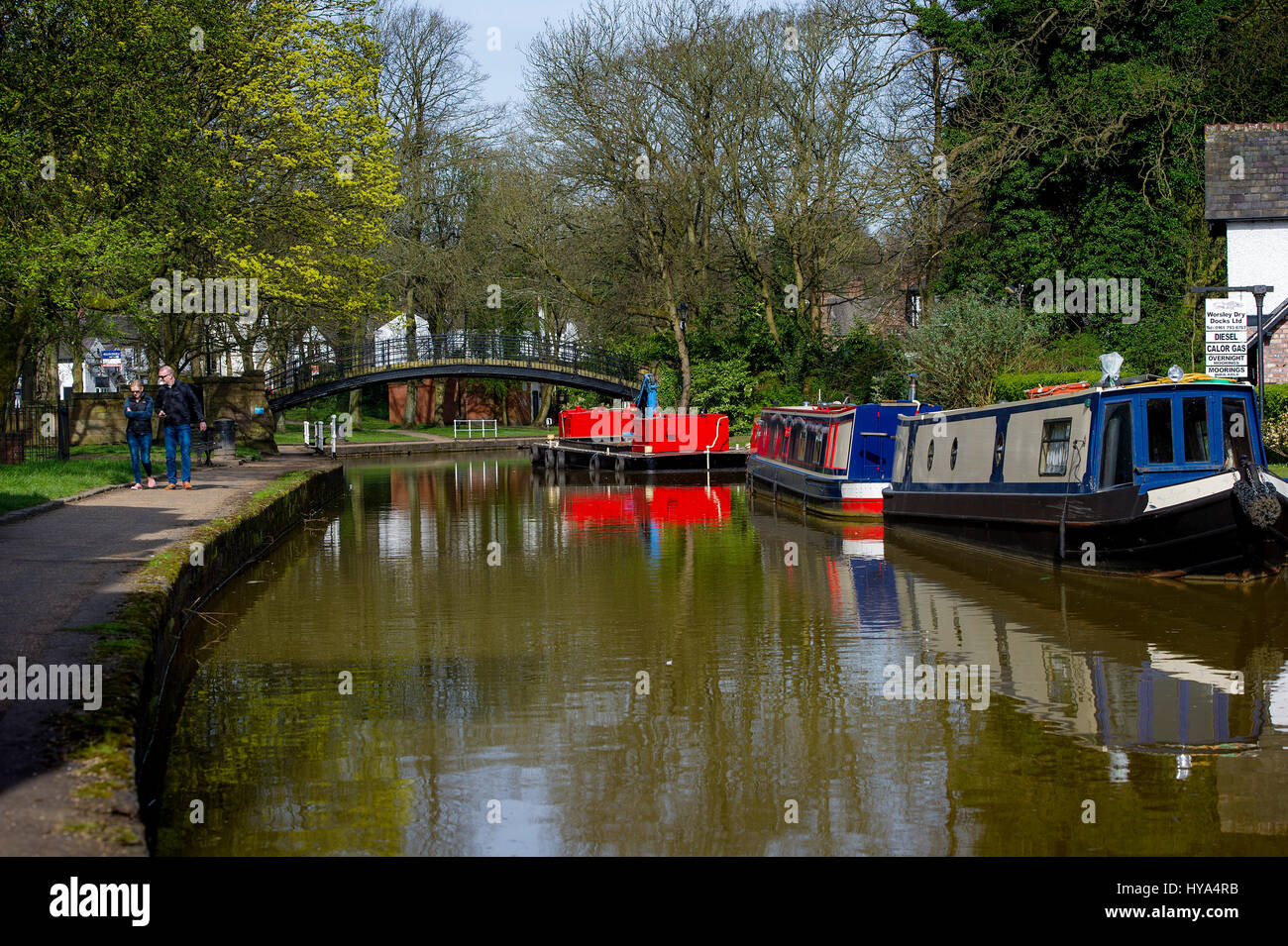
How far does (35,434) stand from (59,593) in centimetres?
1728

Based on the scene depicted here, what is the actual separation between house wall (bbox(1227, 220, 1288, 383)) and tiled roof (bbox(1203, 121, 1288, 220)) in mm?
217

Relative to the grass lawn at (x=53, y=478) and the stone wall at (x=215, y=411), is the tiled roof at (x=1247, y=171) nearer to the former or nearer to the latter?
the stone wall at (x=215, y=411)

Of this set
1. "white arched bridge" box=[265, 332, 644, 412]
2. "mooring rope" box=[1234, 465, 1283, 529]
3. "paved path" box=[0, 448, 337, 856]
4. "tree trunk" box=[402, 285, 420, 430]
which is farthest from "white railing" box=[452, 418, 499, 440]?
"mooring rope" box=[1234, 465, 1283, 529]

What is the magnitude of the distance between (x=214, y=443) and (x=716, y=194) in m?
14.8

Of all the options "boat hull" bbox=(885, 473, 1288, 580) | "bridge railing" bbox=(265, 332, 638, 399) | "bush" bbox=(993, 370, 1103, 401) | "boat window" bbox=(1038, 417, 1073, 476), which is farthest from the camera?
"bridge railing" bbox=(265, 332, 638, 399)

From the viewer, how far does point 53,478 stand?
58.3 feet

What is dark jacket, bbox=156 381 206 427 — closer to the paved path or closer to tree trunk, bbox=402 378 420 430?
the paved path

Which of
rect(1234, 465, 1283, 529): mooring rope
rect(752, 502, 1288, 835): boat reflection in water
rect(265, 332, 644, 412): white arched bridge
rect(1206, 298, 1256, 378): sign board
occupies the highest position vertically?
rect(265, 332, 644, 412): white arched bridge

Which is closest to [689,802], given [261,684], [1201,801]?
[1201,801]

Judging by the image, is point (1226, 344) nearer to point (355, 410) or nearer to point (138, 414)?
point (138, 414)

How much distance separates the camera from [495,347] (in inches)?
1720

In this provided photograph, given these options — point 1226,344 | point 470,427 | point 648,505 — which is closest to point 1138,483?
point 1226,344

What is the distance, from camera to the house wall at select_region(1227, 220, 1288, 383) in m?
26.6

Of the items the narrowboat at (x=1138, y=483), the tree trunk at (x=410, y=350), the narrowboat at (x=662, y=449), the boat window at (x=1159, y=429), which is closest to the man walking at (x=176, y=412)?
the narrowboat at (x=1138, y=483)
